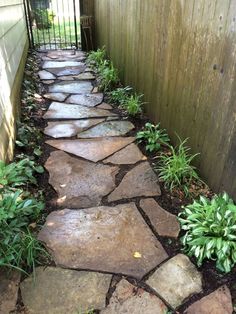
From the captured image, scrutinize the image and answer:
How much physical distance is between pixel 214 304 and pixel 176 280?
22 cm

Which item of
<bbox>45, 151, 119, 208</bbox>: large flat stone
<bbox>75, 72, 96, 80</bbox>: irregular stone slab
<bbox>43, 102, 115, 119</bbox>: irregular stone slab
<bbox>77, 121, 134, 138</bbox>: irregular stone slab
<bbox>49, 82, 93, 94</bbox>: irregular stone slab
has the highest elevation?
<bbox>75, 72, 96, 80</bbox>: irregular stone slab

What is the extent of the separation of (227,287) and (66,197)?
1.25 meters

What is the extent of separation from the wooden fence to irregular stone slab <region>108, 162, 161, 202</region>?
16.0 inches

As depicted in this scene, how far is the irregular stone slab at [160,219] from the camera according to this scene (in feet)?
6.30

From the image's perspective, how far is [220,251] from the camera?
160cm

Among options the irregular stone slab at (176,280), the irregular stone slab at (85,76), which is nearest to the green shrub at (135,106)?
the irregular stone slab at (85,76)

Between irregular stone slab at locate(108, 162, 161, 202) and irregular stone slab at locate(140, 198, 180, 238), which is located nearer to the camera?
irregular stone slab at locate(140, 198, 180, 238)

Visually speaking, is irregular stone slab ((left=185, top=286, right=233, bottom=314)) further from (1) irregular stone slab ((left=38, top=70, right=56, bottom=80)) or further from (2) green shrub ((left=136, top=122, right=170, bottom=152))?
(1) irregular stone slab ((left=38, top=70, right=56, bottom=80))

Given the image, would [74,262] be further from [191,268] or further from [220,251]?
[220,251]

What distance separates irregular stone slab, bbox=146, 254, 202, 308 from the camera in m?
1.52

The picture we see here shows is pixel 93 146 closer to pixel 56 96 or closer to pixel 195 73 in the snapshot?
pixel 195 73

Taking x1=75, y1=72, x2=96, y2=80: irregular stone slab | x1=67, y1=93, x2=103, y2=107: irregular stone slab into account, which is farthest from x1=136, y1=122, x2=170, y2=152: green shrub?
x1=75, y1=72, x2=96, y2=80: irregular stone slab

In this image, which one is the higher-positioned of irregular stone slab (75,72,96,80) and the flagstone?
irregular stone slab (75,72,96,80)

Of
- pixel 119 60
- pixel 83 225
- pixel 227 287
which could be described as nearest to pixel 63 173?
pixel 83 225
